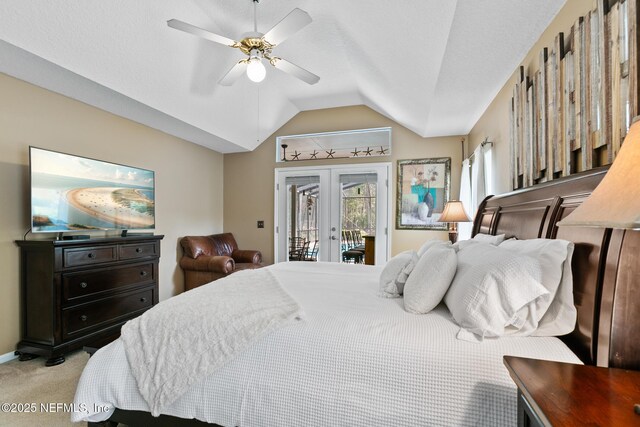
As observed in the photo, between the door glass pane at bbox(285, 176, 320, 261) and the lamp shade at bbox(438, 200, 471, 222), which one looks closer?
the lamp shade at bbox(438, 200, 471, 222)

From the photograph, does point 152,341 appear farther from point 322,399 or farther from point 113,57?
point 113,57

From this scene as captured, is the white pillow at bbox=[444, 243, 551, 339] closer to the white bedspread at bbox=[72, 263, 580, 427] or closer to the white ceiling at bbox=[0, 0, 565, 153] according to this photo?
the white bedspread at bbox=[72, 263, 580, 427]

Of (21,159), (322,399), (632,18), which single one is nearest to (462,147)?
(632,18)

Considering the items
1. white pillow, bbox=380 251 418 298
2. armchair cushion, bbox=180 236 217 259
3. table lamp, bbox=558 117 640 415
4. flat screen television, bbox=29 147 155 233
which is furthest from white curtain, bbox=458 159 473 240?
flat screen television, bbox=29 147 155 233

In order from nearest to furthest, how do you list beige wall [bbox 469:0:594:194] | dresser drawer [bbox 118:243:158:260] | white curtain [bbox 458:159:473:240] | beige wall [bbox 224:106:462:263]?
1. beige wall [bbox 469:0:594:194]
2. dresser drawer [bbox 118:243:158:260]
3. white curtain [bbox 458:159:473:240]
4. beige wall [bbox 224:106:462:263]

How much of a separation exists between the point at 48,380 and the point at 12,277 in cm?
102

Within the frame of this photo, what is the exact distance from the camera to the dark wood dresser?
2555 mm

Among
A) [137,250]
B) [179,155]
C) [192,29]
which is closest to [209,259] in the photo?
[137,250]

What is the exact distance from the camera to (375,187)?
485 cm

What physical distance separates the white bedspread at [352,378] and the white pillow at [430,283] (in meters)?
0.07

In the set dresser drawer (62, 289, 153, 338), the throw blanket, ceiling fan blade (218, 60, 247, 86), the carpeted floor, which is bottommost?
the carpeted floor

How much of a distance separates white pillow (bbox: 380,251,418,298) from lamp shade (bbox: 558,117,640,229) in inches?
43.4

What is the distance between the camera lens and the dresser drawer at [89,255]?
265cm

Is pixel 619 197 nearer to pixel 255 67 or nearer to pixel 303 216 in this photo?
pixel 255 67
